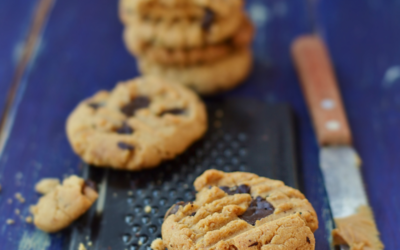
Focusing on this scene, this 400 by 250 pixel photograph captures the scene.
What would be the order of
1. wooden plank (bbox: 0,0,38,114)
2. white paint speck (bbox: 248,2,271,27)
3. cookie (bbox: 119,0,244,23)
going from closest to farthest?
cookie (bbox: 119,0,244,23) < wooden plank (bbox: 0,0,38,114) < white paint speck (bbox: 248,2,271,27)

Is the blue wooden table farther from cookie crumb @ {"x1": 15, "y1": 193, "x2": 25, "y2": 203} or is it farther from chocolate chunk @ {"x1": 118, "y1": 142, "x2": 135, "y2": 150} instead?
chocolate chunk @ {"x1": 118, "y1": 142, "x2": 135, "y2": 150}

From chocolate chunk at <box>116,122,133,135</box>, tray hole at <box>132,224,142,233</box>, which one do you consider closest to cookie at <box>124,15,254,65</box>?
chocolate chunk at <box>116,122,133,135</box>

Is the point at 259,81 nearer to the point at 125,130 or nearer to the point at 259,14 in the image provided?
the point at 259,14

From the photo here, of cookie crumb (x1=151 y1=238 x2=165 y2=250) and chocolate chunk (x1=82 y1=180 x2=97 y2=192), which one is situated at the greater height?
chocolate chunk (x1=82 y1=180 x2=97 y2=192)

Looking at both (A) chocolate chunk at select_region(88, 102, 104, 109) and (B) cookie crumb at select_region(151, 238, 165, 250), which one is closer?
(B) cookie crumb at select_region(151, 238, 165, 250)

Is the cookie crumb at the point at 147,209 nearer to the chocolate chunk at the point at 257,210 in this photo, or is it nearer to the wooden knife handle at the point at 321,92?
the chocolate chunk at the point at 257,210

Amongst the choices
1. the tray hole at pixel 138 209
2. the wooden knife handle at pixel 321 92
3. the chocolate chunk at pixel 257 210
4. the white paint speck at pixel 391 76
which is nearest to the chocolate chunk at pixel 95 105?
the tray hole at pixel 138 209

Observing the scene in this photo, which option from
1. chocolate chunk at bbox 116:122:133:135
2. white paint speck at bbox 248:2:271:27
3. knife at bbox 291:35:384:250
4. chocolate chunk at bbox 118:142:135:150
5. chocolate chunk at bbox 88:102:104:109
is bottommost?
knife at bbox 291:35:384:250
